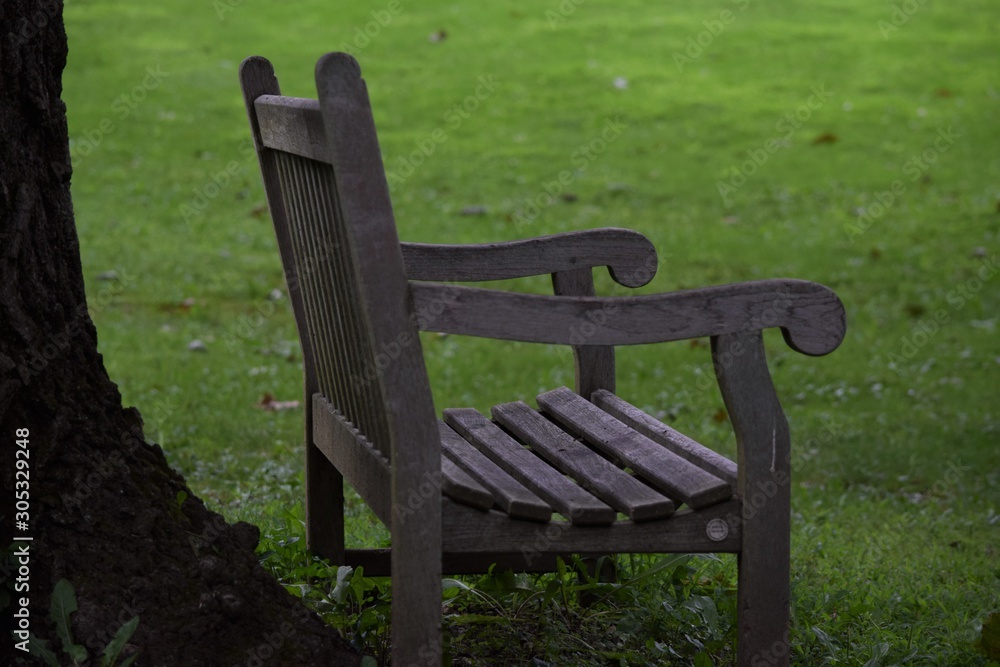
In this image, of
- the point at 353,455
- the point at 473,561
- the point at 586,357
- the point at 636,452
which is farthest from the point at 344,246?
the point at 586,357

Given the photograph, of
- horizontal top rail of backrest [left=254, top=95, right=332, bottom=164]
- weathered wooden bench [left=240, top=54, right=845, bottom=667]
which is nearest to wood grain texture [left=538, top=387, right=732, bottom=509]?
weathered wooden bench [left=240, top=54, right=845, bottom=667]

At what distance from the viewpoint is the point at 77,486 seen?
7.49 ft

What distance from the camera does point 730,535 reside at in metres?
2.26

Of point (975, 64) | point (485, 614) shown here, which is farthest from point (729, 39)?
point (485, 614)

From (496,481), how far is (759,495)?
1.72 feet

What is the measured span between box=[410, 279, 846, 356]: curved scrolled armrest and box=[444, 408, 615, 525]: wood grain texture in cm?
32

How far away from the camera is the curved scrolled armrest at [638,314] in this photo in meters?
2.10

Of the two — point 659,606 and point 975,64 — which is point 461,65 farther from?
point 659,606

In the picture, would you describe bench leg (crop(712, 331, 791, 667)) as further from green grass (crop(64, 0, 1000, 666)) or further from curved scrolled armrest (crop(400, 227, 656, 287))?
curved scrolled armrest (crop(400, 227, 656, 287))

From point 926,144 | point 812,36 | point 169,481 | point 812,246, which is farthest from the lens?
point 812,36

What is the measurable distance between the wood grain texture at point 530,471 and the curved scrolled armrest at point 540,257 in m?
0.37

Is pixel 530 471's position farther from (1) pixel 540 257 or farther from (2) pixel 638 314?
(1) pixel 540 257

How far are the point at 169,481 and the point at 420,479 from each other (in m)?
0.69

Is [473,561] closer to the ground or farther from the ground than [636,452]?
closer to the ground
